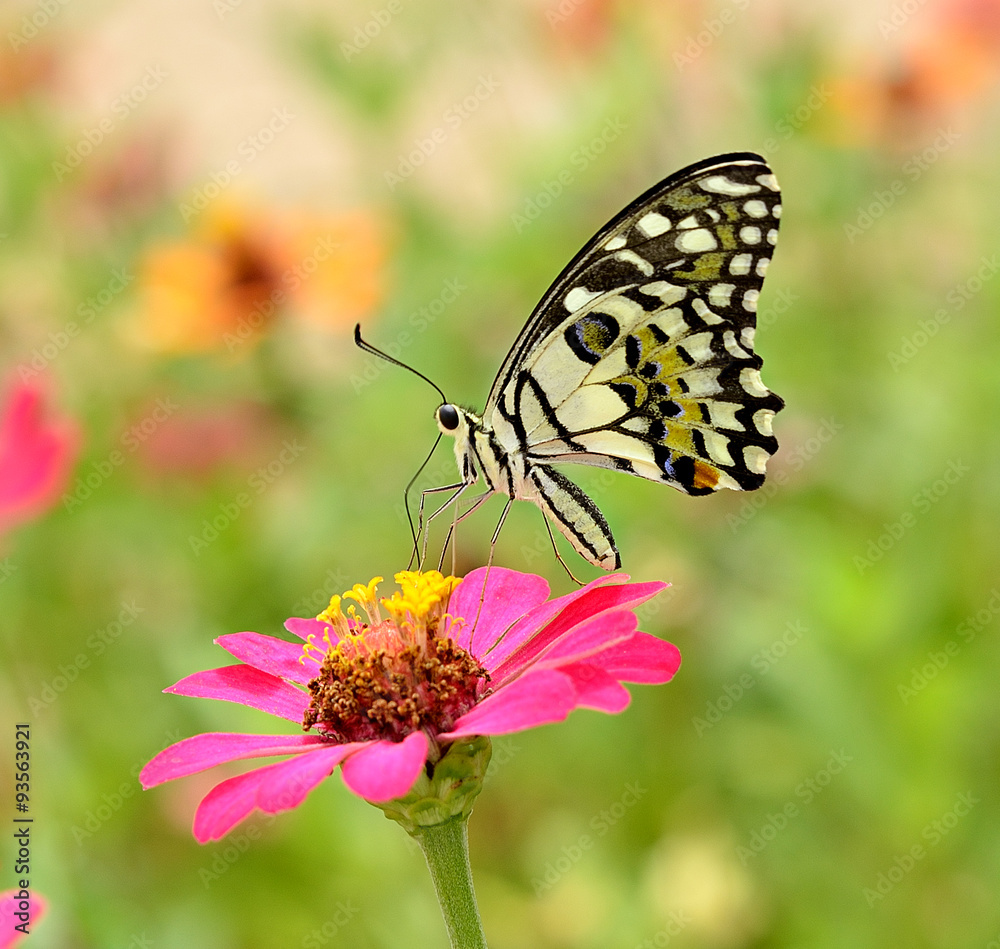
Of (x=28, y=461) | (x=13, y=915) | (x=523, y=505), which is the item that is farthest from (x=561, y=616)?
(x=28, y=461)

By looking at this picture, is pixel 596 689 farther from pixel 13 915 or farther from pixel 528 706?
pixel 13 915

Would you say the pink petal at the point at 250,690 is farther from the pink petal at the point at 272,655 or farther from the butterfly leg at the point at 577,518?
the butterfly leg at the point at 577,518

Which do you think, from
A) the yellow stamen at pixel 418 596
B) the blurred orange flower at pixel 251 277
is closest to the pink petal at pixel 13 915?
the yellow stamen at pixel 418 596

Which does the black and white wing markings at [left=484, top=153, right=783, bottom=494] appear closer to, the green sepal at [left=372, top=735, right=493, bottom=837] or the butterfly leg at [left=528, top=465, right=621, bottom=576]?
the butterfly leg at [left=528, top=465, right=621, bottom=576]

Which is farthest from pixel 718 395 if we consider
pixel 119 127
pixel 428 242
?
pixel 119 127

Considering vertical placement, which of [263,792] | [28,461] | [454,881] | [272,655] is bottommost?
[454,881]

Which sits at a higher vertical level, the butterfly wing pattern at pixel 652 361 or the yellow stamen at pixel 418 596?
the butterfly wing pattern at pixel 652 361
